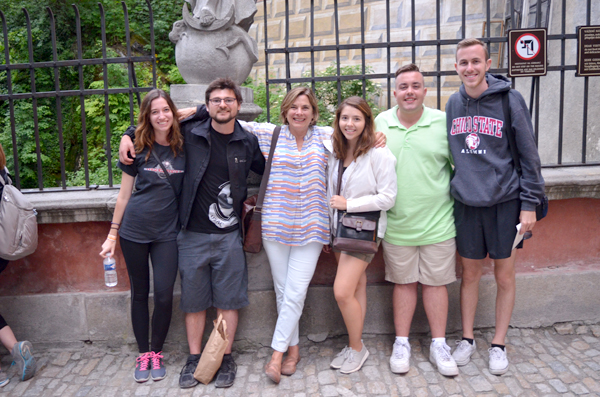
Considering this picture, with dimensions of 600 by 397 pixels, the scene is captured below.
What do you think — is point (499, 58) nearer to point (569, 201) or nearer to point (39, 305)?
point (569, 201)

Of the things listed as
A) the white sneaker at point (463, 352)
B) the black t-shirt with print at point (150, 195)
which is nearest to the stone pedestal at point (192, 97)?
the black t-shirt with print at point (150, 195)

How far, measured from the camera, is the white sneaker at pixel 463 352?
3527mm

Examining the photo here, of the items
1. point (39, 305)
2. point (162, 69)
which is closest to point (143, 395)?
point (39, 305)

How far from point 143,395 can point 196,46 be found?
7.83 ft

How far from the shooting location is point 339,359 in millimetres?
3592

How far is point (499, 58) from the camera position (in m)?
8.55

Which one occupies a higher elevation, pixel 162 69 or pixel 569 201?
pixel 162 69

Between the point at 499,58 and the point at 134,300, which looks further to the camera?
the point at 499,58

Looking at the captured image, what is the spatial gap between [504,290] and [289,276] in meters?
1.45

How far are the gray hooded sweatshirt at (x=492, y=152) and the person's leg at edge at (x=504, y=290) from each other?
1.48ft

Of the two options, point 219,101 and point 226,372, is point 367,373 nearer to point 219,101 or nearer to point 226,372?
point 226,372

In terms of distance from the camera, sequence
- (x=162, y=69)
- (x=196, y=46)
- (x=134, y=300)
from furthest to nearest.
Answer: (x=162, y=69)
(x=196, y=46)
(x=134, y=300)

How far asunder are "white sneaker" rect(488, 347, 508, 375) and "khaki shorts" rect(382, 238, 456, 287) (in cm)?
57

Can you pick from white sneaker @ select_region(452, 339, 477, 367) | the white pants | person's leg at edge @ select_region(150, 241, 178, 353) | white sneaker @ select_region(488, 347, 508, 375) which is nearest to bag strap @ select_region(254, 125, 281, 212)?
the white pants
